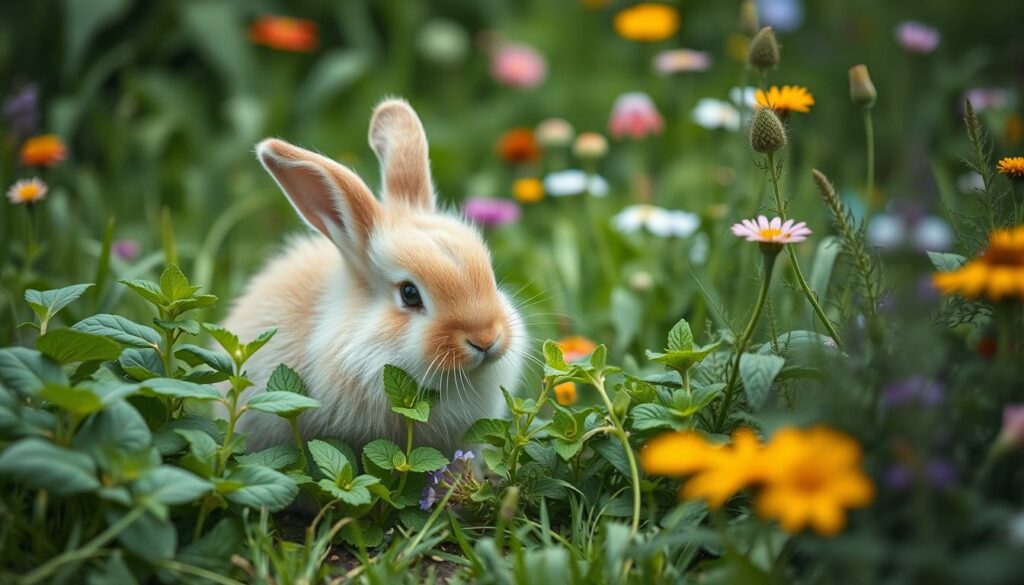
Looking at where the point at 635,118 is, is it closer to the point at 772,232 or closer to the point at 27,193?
the point at 772,232

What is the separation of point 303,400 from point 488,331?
587mm

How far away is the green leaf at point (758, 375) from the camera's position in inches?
88.1

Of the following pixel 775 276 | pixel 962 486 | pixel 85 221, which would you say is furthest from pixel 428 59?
pixel 962 486

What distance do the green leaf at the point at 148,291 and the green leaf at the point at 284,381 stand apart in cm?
33

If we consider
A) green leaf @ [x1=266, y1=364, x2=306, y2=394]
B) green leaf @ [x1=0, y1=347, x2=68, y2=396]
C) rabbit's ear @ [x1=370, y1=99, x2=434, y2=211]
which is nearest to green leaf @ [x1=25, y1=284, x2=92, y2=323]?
green leaf @ [x1=0, y1=347, x2=68, y2=396]

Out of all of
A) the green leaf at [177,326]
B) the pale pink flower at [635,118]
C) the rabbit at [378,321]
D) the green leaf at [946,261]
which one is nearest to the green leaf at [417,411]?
the rabbit at [378,321]

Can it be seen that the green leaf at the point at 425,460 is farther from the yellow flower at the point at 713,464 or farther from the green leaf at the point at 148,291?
the yellow flower at the point at 713,464

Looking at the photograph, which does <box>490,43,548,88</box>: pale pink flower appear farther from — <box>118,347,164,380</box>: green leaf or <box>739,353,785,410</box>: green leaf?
<box>739,353,785,410</box>: green leaf

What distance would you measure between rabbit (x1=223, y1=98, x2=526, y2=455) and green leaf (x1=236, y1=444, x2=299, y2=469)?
0.75 feet

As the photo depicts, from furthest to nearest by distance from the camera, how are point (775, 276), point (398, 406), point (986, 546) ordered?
point (775, 276), point (398, 406), point (986, 546)

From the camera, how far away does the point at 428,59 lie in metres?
6.13

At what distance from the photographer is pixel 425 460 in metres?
2.69

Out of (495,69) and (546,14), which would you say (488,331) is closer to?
(495,69)

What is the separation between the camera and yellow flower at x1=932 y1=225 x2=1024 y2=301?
6.44 feet
